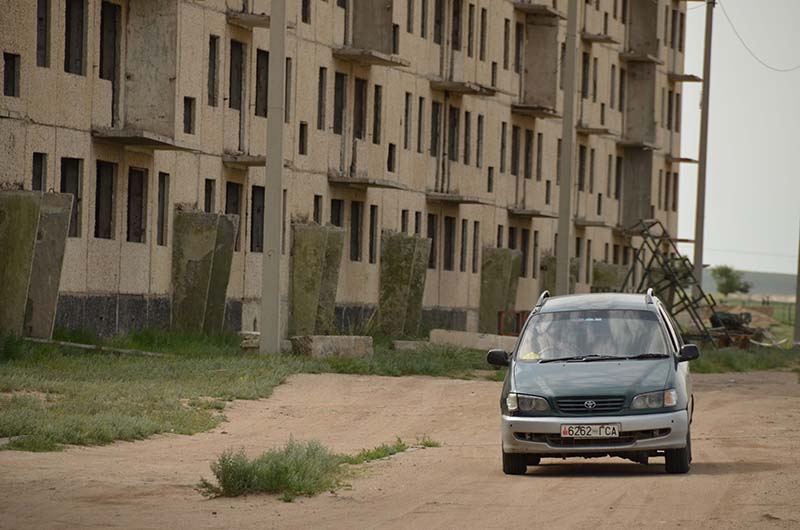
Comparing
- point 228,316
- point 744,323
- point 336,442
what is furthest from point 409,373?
point 744,323

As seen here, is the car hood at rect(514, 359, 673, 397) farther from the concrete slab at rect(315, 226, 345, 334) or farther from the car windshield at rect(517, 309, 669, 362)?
the concrete slab at rect(315, 226, 345, 334)

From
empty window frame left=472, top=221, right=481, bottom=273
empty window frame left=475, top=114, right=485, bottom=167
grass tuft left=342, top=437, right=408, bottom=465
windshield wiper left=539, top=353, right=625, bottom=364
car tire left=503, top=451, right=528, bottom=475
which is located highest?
empty window frame left=475, top=114, right=485, bottom=167

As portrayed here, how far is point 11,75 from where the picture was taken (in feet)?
110

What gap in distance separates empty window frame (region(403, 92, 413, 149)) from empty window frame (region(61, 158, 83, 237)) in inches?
750

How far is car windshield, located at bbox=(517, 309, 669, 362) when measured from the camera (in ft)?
60.3

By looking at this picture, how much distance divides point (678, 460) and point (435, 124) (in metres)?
40.2

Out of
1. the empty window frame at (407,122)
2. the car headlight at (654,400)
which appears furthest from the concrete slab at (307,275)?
the car headlight at (654,400)

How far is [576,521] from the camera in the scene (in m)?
13.4

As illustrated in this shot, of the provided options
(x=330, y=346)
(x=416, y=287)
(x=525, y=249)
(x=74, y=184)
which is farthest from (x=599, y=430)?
(x=525, y=249)

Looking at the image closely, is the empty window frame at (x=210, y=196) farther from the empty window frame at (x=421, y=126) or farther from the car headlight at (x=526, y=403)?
the car headlight at (x=526, y=403)

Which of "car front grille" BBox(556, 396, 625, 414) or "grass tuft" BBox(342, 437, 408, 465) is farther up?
"car front grille" BBox(556, 396, 625, 414)

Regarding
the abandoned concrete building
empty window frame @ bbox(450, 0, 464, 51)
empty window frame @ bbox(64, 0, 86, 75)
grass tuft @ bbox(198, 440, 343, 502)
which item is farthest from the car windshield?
empty window frame @ bbox(450, 0, 464, 51)

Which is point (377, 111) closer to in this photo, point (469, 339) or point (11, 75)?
point (469, 339)

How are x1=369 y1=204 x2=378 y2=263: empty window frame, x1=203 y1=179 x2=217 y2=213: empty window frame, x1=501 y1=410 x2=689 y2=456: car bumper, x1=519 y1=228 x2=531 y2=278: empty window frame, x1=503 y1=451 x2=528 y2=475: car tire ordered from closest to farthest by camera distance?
x1=501 y1=410 x2=689 y2=456: car bumper < x1=503 y1=451 x2=528 y2=475: car tire < x1=203 y1=179 x2=217 y2=213: empty window frame < x1=369 y1=204 x2=378 y2=263: empty window frame < x1=519 y1=228 x2=531 y2=278: empty window frame
